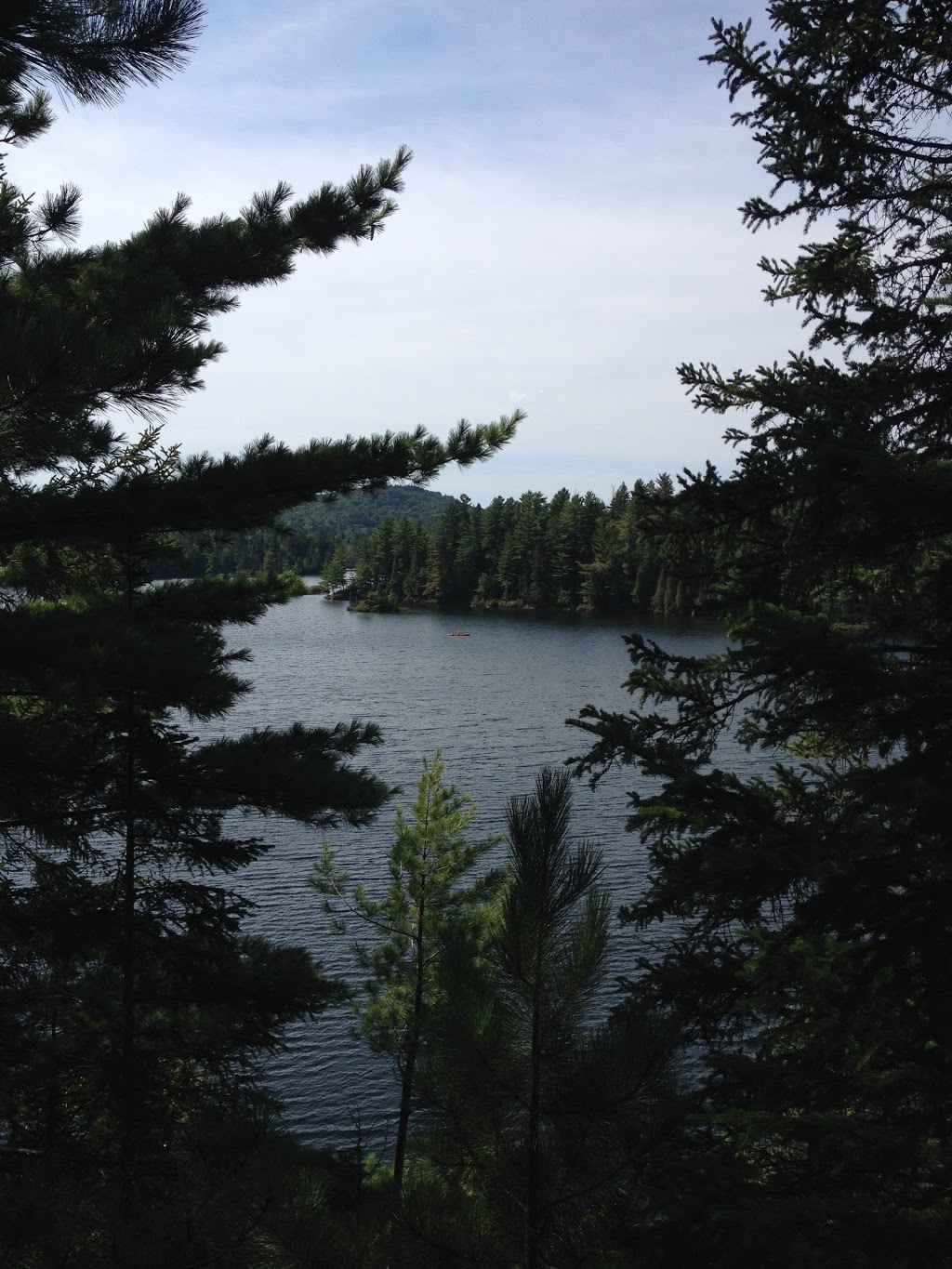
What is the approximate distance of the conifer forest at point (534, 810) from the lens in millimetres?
4031

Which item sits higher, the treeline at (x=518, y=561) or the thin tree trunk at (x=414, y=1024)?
Result: the treeline at (x=518, y=561)

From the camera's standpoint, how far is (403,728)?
41.0 m

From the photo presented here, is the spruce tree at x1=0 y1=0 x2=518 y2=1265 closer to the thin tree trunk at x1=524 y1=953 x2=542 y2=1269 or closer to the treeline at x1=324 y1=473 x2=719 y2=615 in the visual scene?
the thin tree trunk at x1=524 y1=953 x2=542 y2=1269

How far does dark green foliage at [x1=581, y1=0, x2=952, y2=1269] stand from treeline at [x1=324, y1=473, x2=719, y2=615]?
84.0 m

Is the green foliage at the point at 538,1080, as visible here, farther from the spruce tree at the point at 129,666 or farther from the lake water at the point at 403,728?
the lake water at the point at 403,728

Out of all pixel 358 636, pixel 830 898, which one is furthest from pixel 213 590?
pixel 358 636

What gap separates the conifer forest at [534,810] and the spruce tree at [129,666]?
0.03 m

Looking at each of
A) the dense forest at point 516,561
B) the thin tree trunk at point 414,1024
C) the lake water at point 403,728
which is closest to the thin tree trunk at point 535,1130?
the thin tree trunk at point 414,1024

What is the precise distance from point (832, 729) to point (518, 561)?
3881 inches

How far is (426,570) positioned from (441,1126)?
10359 cm

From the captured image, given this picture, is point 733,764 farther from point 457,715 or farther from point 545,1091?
point 545,1091

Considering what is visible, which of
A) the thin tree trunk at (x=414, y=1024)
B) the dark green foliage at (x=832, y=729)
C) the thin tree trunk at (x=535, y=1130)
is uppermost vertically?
the dark green foliage at (x=832, y=729)

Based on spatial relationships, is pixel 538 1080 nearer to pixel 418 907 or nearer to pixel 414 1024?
pixel 414 1024

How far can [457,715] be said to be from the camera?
145ft
